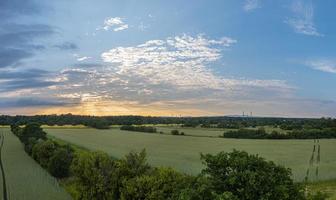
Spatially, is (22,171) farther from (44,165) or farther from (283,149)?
(283,149)

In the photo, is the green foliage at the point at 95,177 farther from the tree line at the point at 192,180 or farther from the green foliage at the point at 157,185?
the green foliage at the point at 157,185

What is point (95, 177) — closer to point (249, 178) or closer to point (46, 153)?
point (249, 178)

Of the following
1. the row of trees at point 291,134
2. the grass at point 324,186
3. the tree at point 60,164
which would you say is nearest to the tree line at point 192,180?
the tree at point 60,164

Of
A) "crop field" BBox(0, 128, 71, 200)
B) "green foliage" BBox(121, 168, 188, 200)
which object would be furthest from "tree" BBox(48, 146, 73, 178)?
"green foliage" BBox(121, 168, 188, 200)

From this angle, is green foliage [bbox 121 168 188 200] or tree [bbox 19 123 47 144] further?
tree [bbox 19 123 47 144]

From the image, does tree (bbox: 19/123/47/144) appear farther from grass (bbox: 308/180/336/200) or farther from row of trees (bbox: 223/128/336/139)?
grass (bbox: 308/180/336/200)

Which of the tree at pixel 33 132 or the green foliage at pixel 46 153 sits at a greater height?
the tree at pixel 33 132

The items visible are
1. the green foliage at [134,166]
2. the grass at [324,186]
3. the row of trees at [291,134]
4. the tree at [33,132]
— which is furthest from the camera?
the row of trees at [291,134]
